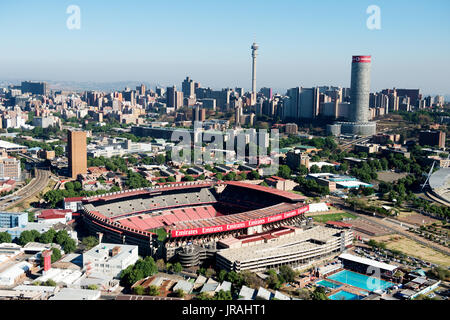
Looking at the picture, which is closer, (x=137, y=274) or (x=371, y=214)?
(x=137, y=274)

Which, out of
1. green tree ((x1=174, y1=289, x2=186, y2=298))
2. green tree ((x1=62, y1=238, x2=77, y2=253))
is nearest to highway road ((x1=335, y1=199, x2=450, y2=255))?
green tree ((x1=174, y1=289, x2=186, y2=298))

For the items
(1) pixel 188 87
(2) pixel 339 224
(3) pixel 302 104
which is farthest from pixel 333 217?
(1) pixel 188 87

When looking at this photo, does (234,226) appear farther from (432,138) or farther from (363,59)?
(363,59)

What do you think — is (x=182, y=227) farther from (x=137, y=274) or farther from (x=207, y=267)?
(x=137, y=274)

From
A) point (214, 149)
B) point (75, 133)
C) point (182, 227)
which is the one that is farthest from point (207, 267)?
point (214, 149)

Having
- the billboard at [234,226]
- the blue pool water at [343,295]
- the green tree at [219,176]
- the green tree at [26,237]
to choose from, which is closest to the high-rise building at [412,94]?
the green tree at [219,176]
